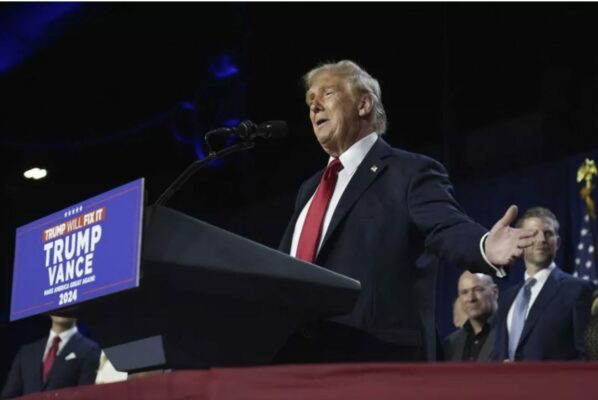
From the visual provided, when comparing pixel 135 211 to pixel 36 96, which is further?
pixel 36 96

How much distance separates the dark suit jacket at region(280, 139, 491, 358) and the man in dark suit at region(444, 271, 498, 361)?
230cm

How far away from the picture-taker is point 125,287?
1.27m

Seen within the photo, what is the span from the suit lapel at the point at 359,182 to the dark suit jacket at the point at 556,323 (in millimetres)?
1881

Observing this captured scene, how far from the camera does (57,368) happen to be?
4.61m

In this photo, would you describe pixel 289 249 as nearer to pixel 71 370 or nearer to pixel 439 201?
pixel 439 201

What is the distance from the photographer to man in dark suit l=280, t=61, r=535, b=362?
160 centimetres

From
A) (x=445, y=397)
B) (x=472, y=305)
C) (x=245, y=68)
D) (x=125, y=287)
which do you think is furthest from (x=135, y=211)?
(x=245, y=68)

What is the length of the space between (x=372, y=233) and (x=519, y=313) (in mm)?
2094

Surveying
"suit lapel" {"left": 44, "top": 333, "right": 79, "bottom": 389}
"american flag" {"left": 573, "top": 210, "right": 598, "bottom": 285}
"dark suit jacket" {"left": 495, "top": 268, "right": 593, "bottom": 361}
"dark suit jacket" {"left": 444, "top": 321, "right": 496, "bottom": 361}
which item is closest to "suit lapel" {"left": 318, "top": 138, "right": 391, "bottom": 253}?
"dark suit jacket" {"left": 495, "top": 268, "right": 593, "bottom": 361}

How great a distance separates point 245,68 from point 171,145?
69 centimetres

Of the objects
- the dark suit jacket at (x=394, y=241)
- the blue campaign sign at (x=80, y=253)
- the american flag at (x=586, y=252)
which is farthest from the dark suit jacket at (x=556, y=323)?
the blue campaign sign at (x=80, y=253)

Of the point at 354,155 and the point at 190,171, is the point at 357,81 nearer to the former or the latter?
the point at 354,155

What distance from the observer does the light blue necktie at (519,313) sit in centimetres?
359

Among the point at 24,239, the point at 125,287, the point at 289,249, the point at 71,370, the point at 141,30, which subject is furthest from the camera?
the point at 141,30
